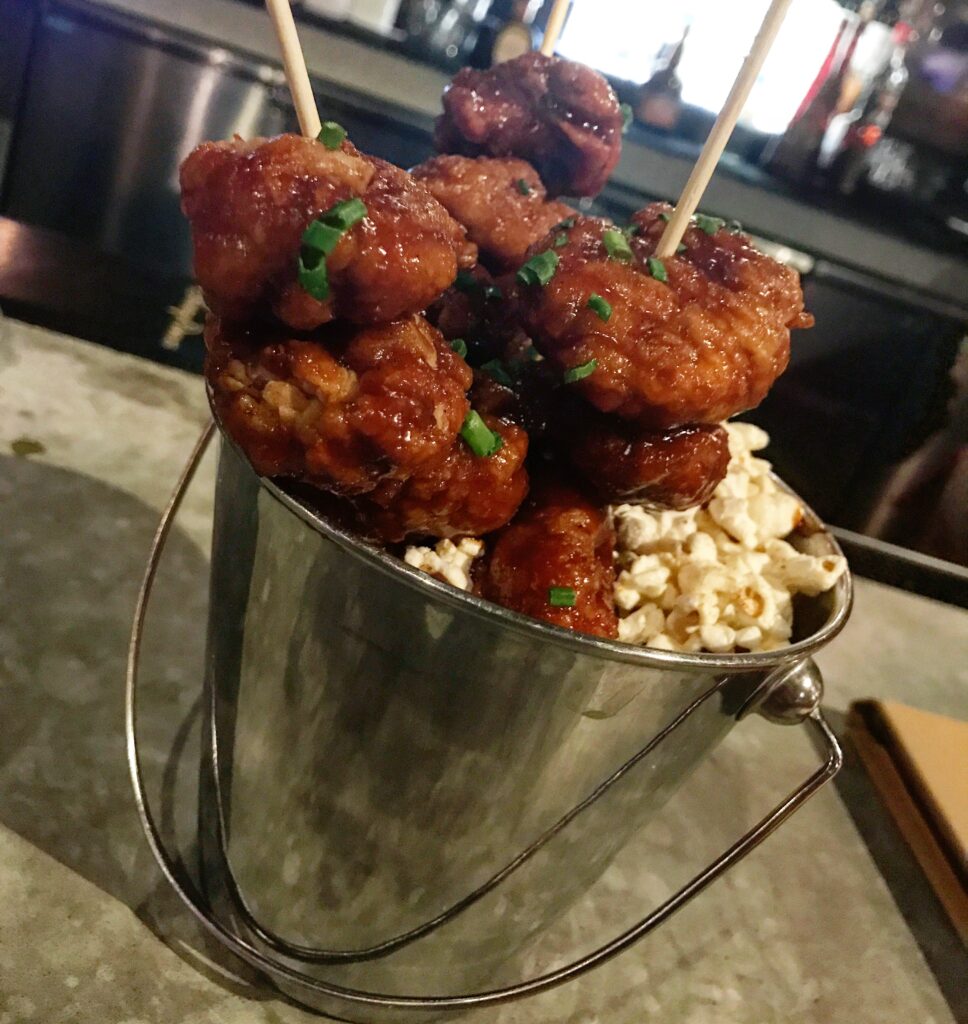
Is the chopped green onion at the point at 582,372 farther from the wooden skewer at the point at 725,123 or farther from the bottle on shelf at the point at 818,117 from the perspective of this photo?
the bottle on shelf at the point at 818,117

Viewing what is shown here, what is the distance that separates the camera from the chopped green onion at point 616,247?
0.74 meters

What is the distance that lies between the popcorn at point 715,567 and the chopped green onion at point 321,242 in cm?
26

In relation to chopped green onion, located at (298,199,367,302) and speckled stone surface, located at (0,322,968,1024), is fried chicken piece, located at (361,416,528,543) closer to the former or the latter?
chopped green onion, located at (298,199,367,302)

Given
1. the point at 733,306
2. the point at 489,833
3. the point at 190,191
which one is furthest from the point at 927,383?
the point at 190,191

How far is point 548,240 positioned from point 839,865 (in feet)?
3.38

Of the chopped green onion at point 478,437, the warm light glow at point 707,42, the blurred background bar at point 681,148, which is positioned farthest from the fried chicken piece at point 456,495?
the warm light glow at point 707,42

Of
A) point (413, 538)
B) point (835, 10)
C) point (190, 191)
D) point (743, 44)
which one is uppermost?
point (835, 10)

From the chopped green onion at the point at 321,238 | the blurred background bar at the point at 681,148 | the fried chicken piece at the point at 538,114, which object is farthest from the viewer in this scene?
the blurred background bar at the point at 681,148

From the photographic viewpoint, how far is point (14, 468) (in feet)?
4.72

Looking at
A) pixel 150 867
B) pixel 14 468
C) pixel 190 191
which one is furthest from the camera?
pixel 14 468

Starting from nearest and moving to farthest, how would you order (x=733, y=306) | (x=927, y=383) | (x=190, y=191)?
(x=190, y=191) < (x=733, y=306) < (x=927, y=383)

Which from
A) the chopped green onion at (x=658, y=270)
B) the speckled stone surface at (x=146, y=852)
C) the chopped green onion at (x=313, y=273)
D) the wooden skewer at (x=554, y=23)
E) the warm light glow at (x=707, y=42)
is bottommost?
the speckled stone surface at (x=146, y=852)

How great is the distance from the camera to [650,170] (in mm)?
2498

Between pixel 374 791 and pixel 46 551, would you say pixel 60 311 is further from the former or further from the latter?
pixel 374 791
